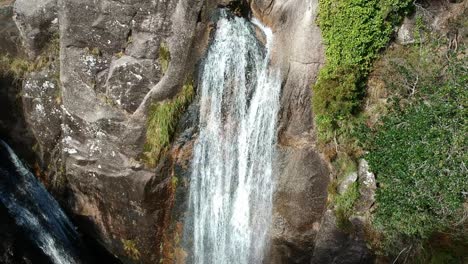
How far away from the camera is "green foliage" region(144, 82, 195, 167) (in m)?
9.34

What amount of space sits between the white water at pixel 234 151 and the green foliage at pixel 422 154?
2226 mm

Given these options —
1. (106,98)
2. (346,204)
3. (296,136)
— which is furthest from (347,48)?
(106,98)

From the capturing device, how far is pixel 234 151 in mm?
9789

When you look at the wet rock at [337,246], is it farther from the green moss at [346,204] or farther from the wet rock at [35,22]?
the wet rock at [35,22]

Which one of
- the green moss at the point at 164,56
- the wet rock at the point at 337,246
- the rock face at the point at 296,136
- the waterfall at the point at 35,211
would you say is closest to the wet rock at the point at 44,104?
the waterfall at the point at 35,211

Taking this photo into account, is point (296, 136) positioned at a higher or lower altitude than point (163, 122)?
lower

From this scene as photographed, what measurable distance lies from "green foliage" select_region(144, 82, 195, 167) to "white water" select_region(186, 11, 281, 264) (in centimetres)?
38

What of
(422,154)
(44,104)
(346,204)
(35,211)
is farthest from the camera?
(44,104)

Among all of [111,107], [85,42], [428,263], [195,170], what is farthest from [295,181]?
[85,42]

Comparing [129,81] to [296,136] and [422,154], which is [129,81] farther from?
[422,154]

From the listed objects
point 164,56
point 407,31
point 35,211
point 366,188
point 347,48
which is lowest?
point 35,211

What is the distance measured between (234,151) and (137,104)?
2.22 metres

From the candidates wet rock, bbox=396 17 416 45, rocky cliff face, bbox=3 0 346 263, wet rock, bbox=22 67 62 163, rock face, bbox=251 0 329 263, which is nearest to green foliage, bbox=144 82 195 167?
rocky cliff face, bbox=3 0 346 263

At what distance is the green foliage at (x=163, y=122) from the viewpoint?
368 inches
